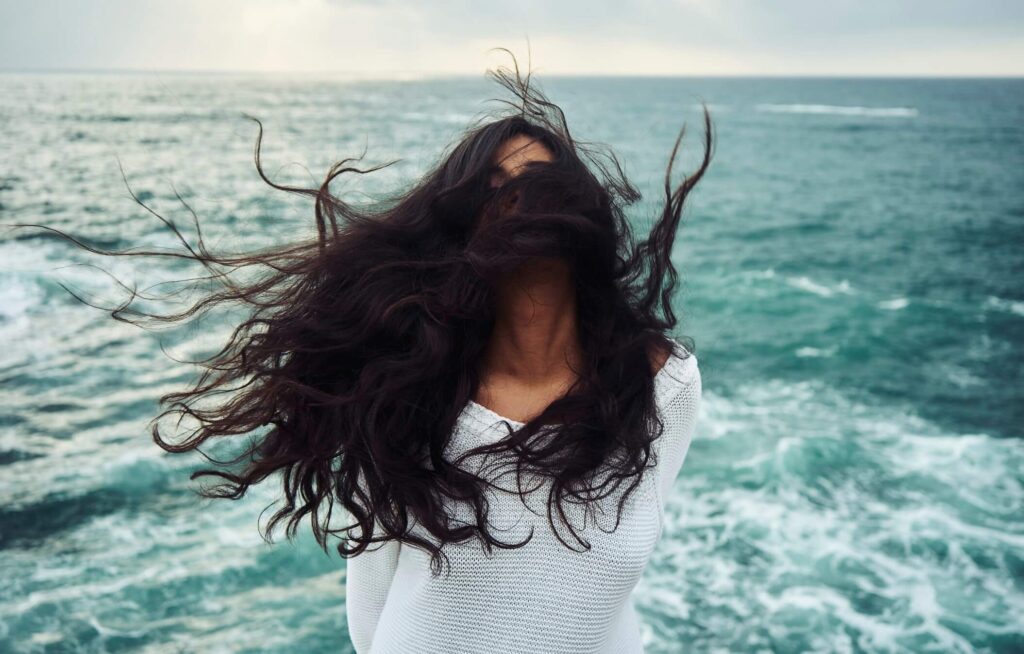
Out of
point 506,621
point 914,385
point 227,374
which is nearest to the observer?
point 506,621

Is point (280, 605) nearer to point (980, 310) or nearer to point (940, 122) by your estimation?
point (980, 310)

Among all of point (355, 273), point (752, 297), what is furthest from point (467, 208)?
point (752, 297)

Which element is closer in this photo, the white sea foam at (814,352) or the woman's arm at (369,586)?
the woman's arm at (369,586)

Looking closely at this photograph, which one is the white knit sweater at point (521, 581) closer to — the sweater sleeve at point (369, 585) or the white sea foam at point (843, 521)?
the sweater sleeve at point (369, 585)

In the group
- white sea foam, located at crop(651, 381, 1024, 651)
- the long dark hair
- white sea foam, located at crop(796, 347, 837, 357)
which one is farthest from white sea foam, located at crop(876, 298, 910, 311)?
A: the long dark hair

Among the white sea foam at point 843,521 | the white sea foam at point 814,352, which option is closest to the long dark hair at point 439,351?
the white sea foam at point 843,521

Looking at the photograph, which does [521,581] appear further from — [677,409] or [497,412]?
[677,409]

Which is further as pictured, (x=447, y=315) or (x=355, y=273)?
(x=355, y=273)

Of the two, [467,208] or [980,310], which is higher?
[467,208]

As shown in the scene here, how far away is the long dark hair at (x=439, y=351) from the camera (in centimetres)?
173

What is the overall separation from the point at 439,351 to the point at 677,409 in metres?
0.60

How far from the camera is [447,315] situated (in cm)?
178

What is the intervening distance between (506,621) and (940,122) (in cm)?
7571

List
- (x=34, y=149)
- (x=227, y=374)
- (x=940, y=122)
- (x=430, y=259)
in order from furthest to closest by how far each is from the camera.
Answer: (x=940, y=122)
(x=34, y=149)
(x=227, y=374)
(x=430, y=259)
